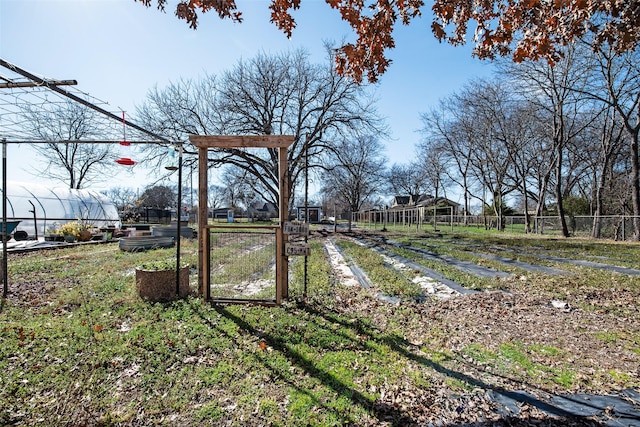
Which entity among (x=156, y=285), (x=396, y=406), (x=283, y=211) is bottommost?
(x=396, y=406)

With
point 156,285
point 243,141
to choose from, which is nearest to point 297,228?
point 243,141

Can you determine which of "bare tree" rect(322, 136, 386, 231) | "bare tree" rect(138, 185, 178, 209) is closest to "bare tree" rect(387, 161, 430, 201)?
"bare tree" rect(322, 136, 386, 231)

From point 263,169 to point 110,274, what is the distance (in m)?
12.8

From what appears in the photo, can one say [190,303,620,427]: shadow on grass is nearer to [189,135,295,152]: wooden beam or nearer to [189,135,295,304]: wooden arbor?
[189,135,295,304]: wooden arbor

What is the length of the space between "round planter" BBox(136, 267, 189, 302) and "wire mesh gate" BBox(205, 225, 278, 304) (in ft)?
2.06

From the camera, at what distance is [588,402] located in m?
2.42

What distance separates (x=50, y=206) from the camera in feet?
54.9

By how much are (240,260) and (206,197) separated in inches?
50.1

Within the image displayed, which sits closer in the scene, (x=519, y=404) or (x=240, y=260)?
(x=519, y=404)

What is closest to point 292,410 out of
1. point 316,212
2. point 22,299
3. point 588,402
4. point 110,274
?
point 588,402

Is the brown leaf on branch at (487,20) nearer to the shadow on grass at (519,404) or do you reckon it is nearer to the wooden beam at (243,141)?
the wooden beam at (243,141)

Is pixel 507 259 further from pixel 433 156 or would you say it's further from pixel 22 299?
pixel 433 156

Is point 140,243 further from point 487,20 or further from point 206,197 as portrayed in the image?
point 487,20

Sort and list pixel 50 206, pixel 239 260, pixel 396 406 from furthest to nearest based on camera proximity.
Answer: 1. pixel 50 206
2. pixel 239 260
3. pixel 396 406
